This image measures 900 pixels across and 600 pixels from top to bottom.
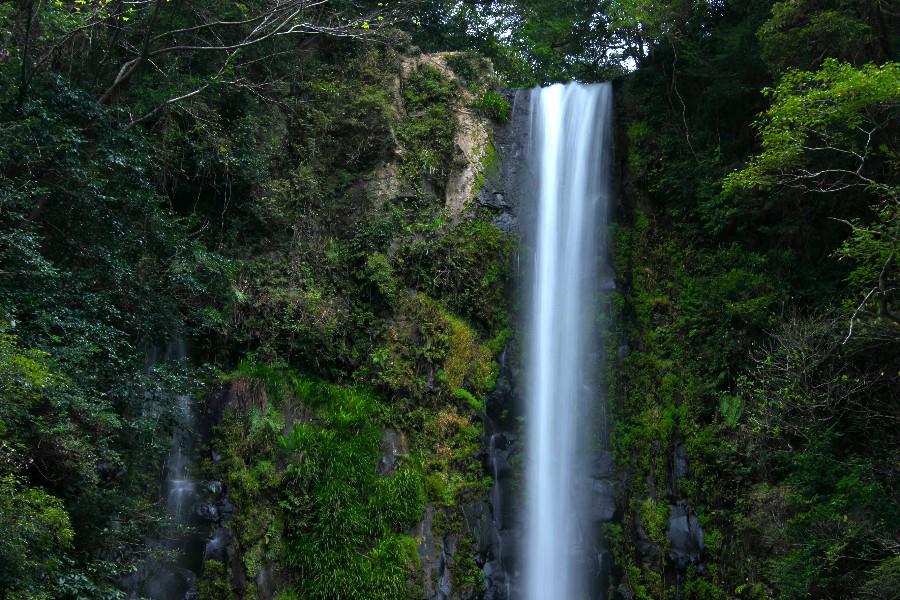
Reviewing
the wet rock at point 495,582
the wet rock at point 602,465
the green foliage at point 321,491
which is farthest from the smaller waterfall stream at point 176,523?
the wet rock at point 602,465

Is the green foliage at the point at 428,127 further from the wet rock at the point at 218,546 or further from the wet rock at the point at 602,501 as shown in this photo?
the wet rock at the point at 218,546

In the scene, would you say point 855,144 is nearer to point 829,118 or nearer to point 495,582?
point 829,118

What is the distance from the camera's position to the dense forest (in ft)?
28.8

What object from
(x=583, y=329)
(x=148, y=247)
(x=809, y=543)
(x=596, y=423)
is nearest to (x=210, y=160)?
(x=148, y=247)

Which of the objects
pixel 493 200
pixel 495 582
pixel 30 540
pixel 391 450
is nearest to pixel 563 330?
pixel 493 200

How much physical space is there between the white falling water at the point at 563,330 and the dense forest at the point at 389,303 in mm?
474

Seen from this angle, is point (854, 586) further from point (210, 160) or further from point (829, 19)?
point (210, 160)

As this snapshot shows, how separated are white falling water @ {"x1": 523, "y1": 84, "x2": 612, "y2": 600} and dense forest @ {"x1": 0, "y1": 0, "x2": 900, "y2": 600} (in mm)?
474

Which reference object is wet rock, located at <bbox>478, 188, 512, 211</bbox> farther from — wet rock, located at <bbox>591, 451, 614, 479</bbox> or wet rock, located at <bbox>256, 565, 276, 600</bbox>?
wet rock, located at <bbox>256, 565, 276, 600</bbox>

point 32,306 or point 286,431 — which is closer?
point 32,306

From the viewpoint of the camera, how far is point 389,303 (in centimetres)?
1309

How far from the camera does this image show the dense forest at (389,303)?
28.8ft

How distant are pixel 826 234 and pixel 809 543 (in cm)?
508

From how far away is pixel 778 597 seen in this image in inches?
360
